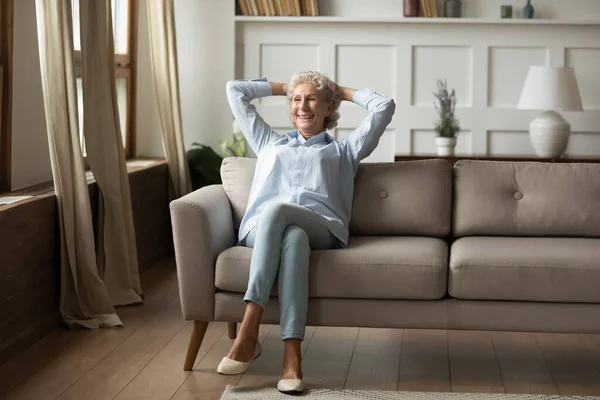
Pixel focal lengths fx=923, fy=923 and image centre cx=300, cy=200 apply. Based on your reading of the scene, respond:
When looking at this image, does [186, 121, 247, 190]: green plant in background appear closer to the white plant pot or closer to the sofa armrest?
the white plant pot

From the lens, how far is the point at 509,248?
3.20 m

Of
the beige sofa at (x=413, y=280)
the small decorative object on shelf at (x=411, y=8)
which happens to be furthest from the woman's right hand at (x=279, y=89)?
the small decorative object on shelf at (x=411, y=8)

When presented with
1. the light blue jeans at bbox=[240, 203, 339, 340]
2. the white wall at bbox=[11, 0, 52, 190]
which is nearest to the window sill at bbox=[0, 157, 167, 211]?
the white wall at bbox=[11, 0, 52, 190]

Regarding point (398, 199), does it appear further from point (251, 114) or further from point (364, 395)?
point (364, 395)

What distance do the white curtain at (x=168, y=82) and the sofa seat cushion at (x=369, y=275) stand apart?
7.61 feet

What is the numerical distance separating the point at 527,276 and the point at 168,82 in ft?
9.47

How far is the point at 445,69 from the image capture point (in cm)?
573

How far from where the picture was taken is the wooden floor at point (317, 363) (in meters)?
3.05

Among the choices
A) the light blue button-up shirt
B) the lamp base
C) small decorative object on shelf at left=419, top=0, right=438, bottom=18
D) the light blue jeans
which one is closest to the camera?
the light blue jeans

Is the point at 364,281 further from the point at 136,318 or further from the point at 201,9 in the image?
the point at 201,9

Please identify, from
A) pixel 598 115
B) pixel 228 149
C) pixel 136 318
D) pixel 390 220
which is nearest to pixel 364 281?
pixel 390 220

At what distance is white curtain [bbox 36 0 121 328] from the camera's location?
11.9ft

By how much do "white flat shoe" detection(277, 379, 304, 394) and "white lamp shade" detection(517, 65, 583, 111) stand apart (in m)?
2.71

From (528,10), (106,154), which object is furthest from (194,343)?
(528,10)
